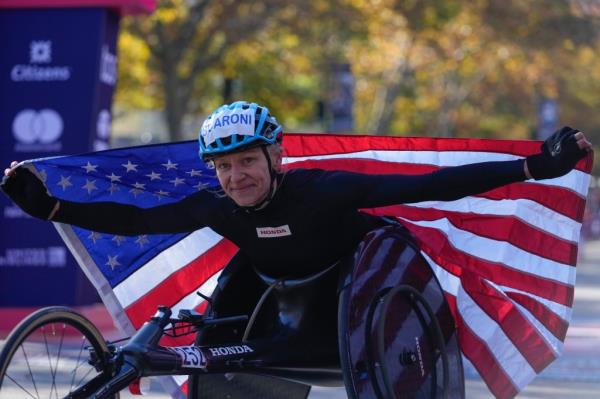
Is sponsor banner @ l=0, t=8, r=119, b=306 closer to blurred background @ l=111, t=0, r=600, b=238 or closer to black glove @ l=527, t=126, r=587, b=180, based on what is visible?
black glove @ l=527, t=126, r=587, b=180

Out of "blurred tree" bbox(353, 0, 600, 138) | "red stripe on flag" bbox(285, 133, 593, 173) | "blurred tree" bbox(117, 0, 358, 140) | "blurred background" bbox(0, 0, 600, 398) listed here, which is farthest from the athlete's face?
"blurred tree" bbox(353, 0, 600, 138)

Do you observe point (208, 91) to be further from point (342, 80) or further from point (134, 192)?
point (134, 192)

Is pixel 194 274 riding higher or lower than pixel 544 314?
higher

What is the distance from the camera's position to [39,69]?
43.7 feet

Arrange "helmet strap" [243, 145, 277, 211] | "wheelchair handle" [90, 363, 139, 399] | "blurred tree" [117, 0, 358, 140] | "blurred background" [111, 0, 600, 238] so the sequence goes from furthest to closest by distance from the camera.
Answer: "blurred background" [111, 0, 600, 238]
"blurred tree" [117, 0, 358, 140]
"helmet strap" [243, 145, 277, 211]
"wheelchair handle" [90, 363, 139, 399]

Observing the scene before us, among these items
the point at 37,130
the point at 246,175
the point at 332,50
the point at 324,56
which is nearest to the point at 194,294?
the point at 246,175

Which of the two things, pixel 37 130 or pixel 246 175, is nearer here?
pixel 246 175

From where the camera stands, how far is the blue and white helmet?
5688 millimetres

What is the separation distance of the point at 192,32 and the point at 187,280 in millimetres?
19555

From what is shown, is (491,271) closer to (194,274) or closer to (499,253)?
(499,253)

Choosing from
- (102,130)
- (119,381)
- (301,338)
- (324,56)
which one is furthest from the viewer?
(324,56)

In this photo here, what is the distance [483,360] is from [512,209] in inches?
30.6

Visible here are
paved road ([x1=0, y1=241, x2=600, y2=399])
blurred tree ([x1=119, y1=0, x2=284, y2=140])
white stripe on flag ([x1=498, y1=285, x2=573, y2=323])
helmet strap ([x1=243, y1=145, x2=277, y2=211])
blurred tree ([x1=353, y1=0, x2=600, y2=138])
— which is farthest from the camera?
blurred tree ([x1=353, y1=0, x2=600, y2=138])

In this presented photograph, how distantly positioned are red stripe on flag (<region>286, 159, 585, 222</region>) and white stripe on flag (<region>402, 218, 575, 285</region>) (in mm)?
222
